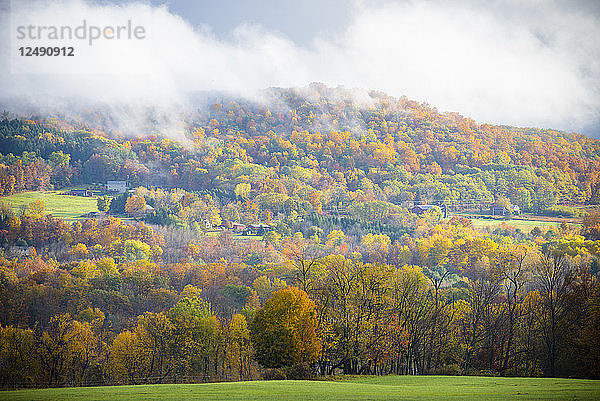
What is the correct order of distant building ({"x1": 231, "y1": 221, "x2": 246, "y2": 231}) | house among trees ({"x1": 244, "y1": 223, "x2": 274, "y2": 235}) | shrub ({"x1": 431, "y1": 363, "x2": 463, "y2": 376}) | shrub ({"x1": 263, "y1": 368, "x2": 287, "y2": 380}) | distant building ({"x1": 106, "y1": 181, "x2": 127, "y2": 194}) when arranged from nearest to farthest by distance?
shrub ({"x1": 263, "y1": 368, "x2": 287, "y2": 380}) → shrub ({"x1": 431, "y1": 363, "x2": 463, "y2": 376}) → house among trees ({"x1": 244, "y1": 223, "x2": 274, "y2": 235}) → distant building ({"x1": 231, "y1": 221, "x2": 246, "y2": 231}) → distant building ({"x1": 106, "y1": 181, "x2": 127, "y2": 194})

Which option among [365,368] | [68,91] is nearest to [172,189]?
[68,91]

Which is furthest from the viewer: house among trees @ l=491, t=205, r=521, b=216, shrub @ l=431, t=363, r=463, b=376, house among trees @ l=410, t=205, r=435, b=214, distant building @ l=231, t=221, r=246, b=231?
house among trees @ l=410, t=205, r=435, b=214

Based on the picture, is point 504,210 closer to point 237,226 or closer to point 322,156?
point 322,156

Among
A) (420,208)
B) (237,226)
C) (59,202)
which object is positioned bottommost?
(237,226)

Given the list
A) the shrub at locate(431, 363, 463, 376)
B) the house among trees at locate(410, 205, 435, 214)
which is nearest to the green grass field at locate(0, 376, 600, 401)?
the shrub at locate(431, 363, 463, 376)

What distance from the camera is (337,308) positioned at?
152 ft

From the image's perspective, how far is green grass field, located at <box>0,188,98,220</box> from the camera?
385 ft

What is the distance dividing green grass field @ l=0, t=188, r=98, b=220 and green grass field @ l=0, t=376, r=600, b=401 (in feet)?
298

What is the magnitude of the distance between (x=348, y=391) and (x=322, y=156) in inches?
5640

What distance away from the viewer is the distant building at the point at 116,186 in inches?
5574

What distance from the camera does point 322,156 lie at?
170m

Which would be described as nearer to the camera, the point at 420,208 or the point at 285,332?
the point at 285,332

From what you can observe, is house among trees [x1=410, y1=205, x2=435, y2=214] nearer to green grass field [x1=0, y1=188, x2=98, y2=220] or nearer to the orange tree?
green grass field [x1=0, y1=188, x2=98, y2=220]

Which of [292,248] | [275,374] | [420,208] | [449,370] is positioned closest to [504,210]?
[420,208]
